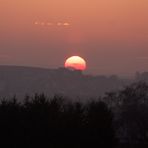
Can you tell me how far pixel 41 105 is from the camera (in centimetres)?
4216

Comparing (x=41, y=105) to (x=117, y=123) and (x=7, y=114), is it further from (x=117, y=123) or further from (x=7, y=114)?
(x=117, y=123)

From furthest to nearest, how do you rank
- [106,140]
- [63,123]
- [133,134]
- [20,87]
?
[20,87] < [133,134] < [106,140] < [63,123]

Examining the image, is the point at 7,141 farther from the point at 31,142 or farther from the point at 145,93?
the point at 145,93

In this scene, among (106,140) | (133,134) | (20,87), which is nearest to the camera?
(106,140)

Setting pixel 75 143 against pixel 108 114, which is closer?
pixel 75 143

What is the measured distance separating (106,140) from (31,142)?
274 inches

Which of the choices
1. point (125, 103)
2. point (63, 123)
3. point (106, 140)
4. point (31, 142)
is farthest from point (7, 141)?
point (125, 103)

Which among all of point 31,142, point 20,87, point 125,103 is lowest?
point 31,142

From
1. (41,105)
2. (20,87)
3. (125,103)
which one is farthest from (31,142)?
(20,87)

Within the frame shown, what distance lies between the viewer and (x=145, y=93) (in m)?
71.9

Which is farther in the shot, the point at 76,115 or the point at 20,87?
the point at 20,87

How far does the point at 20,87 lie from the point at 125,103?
129548mm

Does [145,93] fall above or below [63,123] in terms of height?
above

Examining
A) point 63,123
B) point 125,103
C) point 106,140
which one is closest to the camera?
point 63,123
